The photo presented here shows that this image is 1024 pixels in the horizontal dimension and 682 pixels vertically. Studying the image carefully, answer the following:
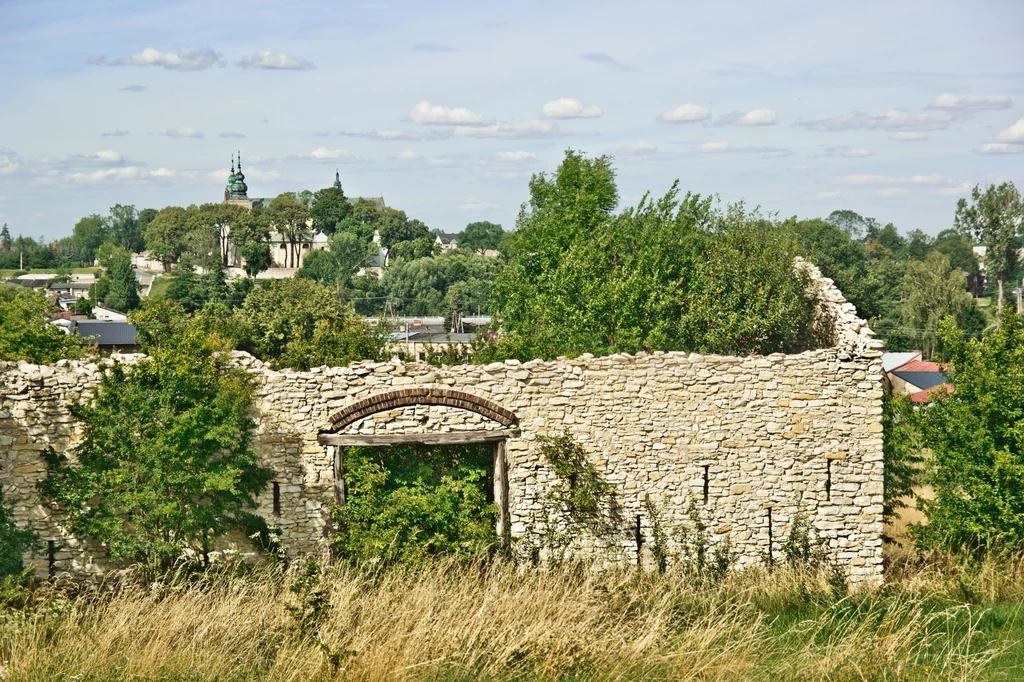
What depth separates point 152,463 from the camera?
10.2 meters

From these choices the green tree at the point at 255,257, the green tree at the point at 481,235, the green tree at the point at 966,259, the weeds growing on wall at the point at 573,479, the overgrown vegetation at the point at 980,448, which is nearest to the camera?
the weeds growing on wall at the point at 573,479

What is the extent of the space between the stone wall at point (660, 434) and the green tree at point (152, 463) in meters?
0.61

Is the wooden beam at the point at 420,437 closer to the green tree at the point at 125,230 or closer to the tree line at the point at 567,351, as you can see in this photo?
the tree line at the point at 567,351

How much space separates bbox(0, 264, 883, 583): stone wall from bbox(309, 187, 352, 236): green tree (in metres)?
106

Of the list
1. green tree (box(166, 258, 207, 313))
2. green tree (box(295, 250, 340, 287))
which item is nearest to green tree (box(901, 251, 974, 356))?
green tree (box(166, 258, 207, 313))

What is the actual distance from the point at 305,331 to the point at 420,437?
22.6 m

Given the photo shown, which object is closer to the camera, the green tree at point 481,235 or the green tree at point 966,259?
the green tree at point 966,259

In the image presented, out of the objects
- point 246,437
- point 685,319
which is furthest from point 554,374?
point 685,319

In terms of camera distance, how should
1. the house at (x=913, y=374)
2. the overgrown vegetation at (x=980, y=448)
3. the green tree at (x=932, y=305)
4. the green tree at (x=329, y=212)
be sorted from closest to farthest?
1. the overgrown vegetation at (x=980, y=448)
2. the house at (x=913, y=374)
3. the green tree at (x=932, y=305)
4. the green tree at (x=329, y=212)

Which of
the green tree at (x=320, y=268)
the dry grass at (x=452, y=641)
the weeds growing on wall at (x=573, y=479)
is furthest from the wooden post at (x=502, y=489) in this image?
the green tree at (x=320, y=268)

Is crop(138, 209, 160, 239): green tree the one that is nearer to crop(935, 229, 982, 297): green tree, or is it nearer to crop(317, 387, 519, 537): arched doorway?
crop(935, 229, 982, 297): green tree

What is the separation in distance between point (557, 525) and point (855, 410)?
3.58 metres

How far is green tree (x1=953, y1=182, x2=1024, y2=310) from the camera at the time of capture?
200 ft

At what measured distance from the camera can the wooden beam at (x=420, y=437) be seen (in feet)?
36.0
